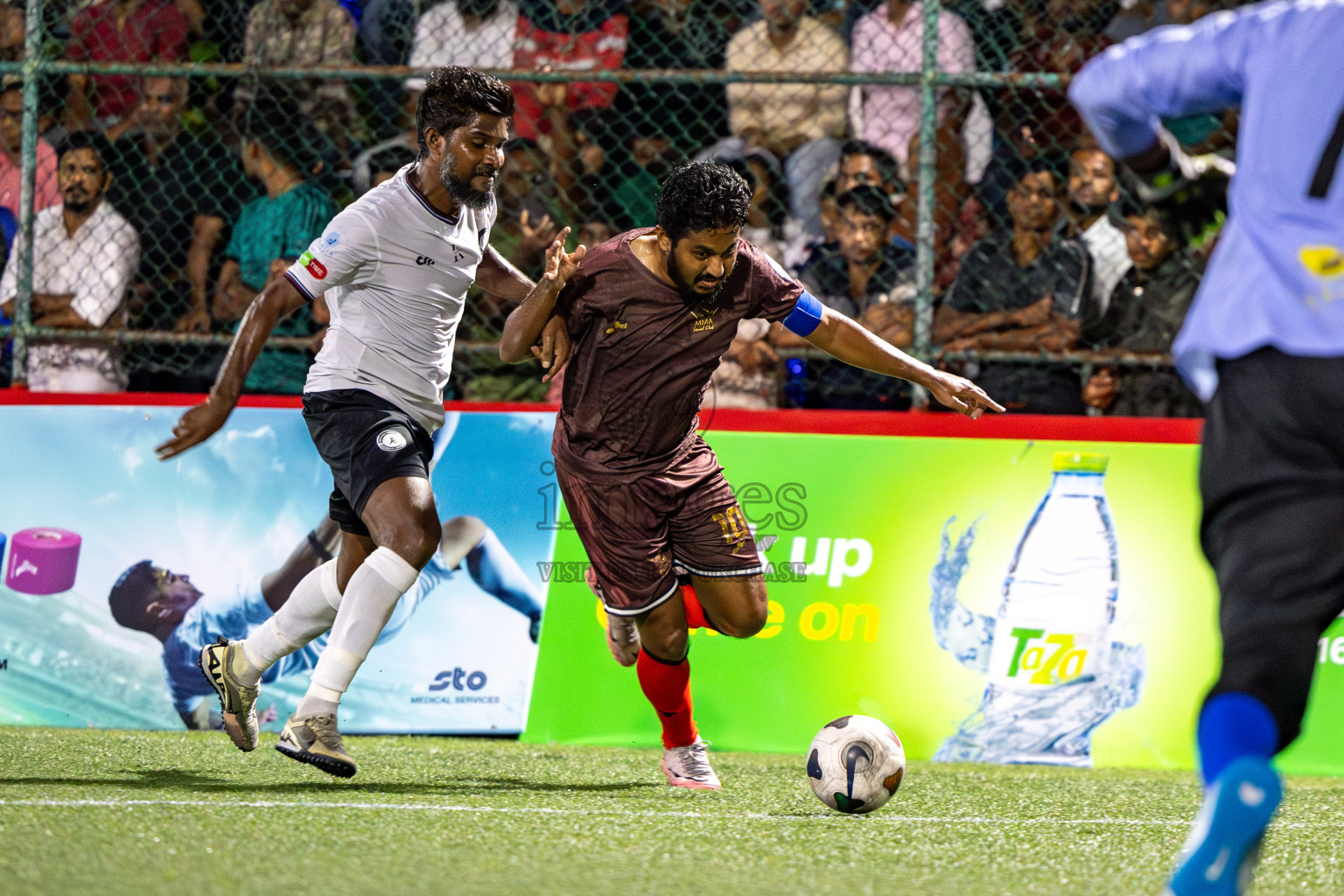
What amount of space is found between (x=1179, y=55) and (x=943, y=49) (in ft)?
14.0

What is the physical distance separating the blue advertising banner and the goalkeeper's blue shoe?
3.61 metres

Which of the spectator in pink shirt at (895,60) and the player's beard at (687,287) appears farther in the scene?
the spectator in pink shirt at (895,60)

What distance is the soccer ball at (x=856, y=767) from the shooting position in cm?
394

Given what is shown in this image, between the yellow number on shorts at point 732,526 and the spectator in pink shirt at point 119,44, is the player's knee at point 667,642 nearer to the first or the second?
the yellow number on shorts at point 732,526

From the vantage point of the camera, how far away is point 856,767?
3.94 meters

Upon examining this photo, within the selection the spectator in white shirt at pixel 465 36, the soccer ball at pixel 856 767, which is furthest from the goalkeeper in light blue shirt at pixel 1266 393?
the spectator in white shirt at pixel 465 36

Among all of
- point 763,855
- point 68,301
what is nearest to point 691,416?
point 763,855

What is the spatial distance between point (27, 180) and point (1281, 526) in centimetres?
539

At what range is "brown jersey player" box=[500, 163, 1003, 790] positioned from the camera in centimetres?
446

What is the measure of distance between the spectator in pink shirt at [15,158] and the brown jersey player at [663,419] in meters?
2.98

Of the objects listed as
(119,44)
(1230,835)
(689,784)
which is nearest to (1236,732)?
(1230,835)

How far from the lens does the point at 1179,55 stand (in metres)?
2.45

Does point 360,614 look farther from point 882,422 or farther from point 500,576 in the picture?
point 882,422

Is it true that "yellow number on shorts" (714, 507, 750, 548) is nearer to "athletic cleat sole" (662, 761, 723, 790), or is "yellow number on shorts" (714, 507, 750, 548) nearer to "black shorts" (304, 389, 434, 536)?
"athletic cleat sole" (662, 761, 723, 790)
